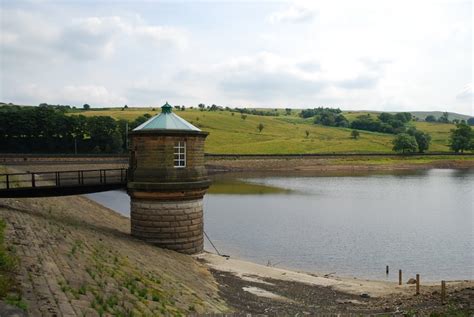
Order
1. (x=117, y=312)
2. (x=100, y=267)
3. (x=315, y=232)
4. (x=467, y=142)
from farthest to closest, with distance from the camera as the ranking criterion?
(x=467, y=142)
(x=315, y=232)
(x=100, y=267)
(x=117, y=312)

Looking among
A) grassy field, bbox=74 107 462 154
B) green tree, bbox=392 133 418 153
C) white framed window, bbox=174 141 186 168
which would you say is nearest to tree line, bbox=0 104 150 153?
grassy field, bbox=74 107 462 154

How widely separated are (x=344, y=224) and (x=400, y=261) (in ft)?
34.4

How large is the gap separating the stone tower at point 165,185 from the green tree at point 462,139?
360ft

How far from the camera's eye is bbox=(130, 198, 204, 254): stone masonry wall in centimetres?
2159

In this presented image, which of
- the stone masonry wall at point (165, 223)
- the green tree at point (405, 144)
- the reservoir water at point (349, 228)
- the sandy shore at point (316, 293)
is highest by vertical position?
the green tree at point (405, 144)

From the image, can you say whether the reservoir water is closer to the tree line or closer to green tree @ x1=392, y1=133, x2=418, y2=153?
the tree line

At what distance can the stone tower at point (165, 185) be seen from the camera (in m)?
21.4

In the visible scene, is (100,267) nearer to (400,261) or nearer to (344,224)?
(400,261)

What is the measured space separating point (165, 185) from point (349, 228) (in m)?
19.1

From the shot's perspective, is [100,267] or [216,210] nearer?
[100,267]

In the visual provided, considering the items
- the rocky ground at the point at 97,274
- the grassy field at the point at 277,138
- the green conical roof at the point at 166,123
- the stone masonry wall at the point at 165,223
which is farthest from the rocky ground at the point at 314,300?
the grassy field at the point at 277,138

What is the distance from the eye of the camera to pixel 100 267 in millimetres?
14211

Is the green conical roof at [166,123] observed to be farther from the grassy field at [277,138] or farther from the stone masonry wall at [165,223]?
the grassy field at [277,138]

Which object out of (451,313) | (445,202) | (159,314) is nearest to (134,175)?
(159,314)
